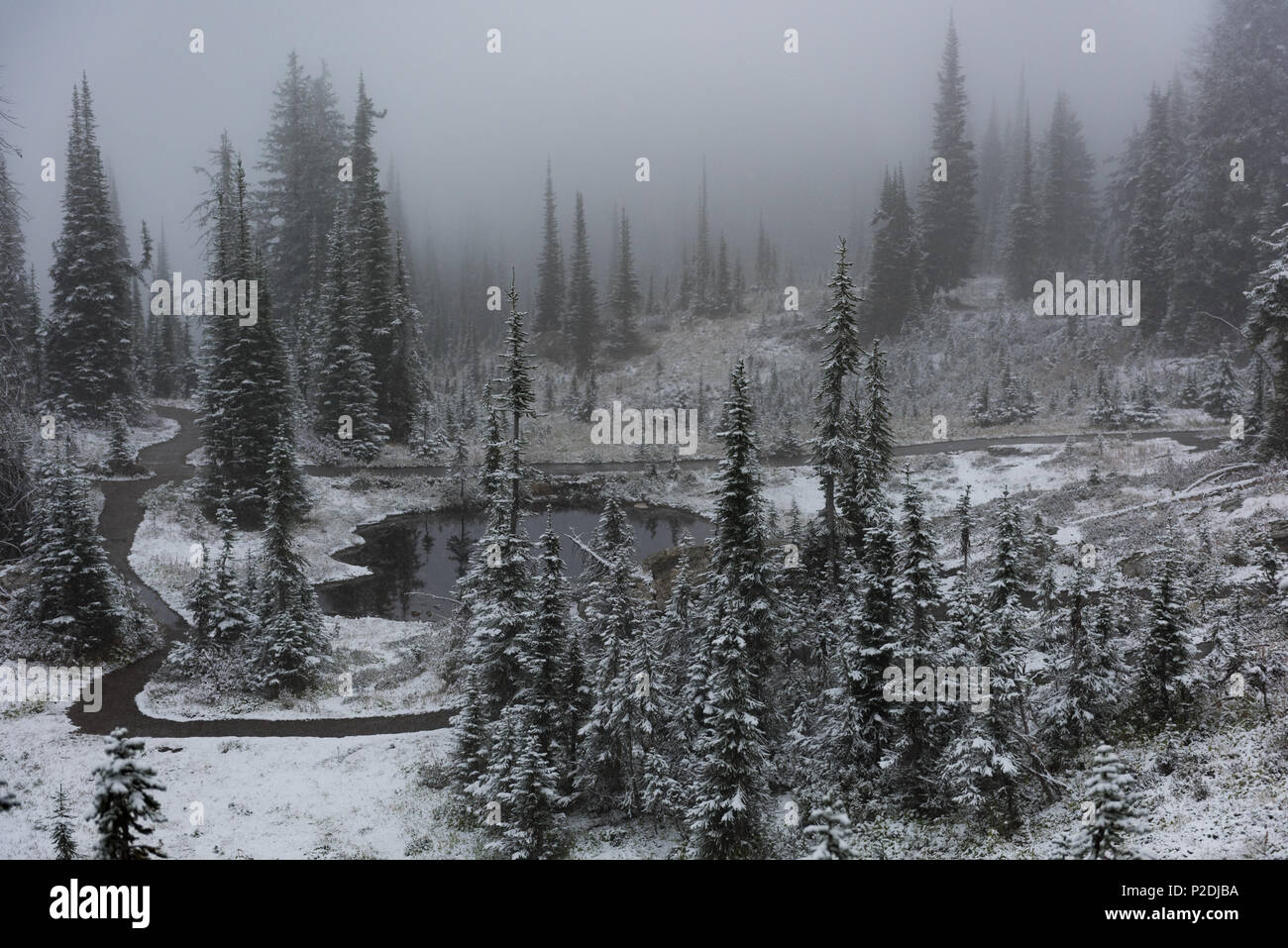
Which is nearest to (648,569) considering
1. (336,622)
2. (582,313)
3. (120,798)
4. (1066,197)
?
Result: (336,622)

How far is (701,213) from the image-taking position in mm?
102062

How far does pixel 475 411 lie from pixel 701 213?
5121 centimetres

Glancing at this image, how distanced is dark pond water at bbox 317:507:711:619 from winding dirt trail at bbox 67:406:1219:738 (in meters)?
7.16

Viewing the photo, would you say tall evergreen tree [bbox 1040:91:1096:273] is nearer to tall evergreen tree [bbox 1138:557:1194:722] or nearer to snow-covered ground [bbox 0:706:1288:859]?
tall evergreen tree [bbox 1138:557:1194:722]

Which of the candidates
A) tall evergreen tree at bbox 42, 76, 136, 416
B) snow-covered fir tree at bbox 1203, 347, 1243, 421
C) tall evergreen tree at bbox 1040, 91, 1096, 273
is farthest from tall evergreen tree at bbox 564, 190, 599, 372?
snow-covered fir tree at bbox 1203, 347, 1243, 421

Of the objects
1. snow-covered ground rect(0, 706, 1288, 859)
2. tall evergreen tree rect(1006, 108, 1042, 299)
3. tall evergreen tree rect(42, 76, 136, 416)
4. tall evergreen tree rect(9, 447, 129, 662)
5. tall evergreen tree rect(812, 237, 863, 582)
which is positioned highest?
tall evergreen tree rect(1006, 108, 1042, 299)

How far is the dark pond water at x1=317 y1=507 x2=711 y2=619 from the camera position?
120ft

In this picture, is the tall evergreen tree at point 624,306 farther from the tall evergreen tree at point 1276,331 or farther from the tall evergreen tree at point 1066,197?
the tall evergreen tree at point 1276,331

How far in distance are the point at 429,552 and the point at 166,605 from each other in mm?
14033

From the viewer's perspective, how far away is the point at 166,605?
3247cm
